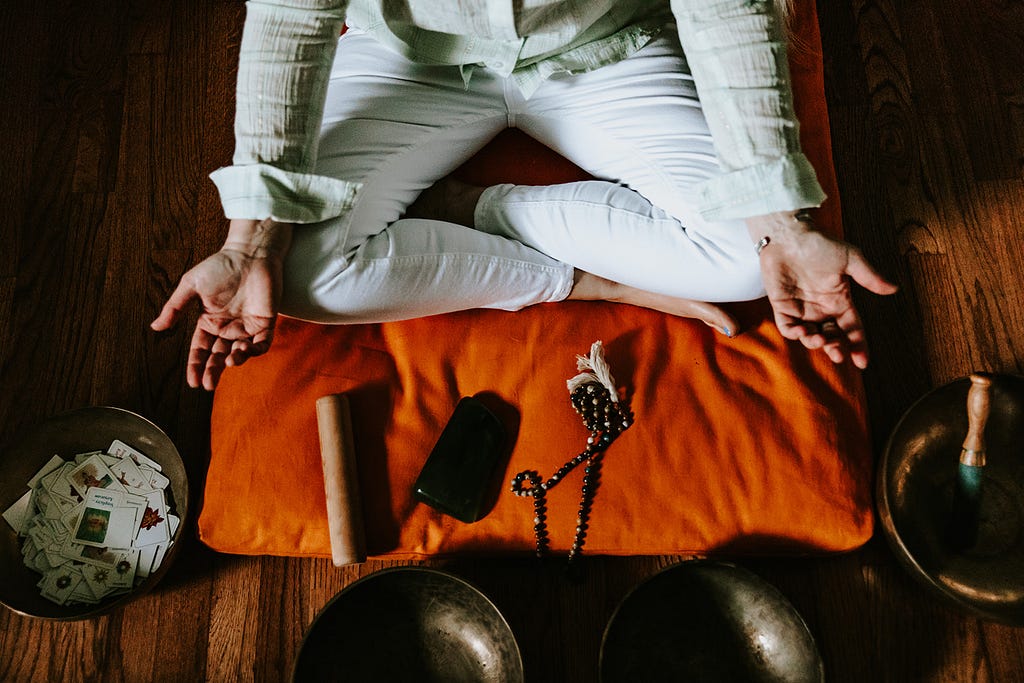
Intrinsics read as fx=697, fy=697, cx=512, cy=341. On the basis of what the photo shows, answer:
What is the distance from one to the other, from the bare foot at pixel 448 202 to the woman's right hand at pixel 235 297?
0.87 feet

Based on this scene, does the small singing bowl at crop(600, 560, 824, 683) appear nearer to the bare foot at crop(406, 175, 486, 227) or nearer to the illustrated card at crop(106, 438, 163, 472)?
the bare foot at crop(406, 175, 486, 227)

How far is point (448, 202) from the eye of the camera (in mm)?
1149

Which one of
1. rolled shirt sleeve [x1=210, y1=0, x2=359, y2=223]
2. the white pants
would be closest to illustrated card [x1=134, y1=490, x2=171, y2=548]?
the white pants

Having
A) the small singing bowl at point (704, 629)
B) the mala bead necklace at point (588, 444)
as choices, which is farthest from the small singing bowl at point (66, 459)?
the small singing bowl at point (704, 629)

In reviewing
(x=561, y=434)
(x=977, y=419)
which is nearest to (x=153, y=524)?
(x=561, y=434)

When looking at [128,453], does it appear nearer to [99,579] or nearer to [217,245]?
[99,579]

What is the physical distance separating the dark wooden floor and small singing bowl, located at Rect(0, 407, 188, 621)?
0.29 feet

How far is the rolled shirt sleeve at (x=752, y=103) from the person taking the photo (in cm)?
90

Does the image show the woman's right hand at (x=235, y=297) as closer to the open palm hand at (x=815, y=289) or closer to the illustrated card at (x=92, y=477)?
the illustrated card at (x=92, y=477)

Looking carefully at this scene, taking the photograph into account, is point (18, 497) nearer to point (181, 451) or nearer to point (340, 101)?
point (181, 451)

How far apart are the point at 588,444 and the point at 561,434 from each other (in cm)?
5

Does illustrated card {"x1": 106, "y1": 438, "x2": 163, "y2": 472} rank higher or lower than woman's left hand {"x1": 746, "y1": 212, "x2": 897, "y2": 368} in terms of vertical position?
lower

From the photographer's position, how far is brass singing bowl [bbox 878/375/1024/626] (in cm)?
102

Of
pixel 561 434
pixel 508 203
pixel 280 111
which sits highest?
pixel 280 111
